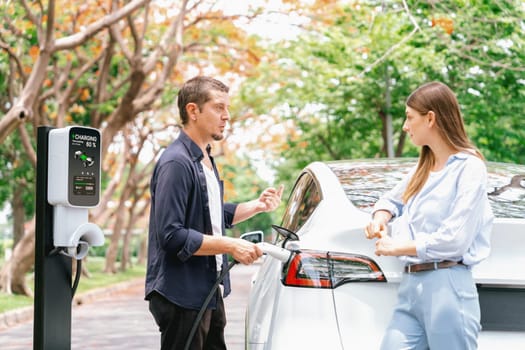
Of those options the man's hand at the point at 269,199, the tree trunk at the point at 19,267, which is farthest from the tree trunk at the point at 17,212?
the man's hand at the point at 269,199

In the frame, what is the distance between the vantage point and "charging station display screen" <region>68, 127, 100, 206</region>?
12.9ft

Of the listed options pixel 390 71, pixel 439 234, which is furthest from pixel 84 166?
pixel 390 71

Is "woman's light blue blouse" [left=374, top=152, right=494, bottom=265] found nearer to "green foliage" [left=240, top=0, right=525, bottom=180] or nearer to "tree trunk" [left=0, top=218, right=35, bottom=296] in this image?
"green foliage" [left=240, top=0, right=525, bottom=180]

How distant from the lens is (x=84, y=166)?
4000mm

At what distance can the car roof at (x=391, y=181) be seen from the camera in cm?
349

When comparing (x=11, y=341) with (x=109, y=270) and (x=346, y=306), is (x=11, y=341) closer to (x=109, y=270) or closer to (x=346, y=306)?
(x=346, y=306)

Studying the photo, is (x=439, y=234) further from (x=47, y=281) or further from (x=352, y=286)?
(x=47, y=281)

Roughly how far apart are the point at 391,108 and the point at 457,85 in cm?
194

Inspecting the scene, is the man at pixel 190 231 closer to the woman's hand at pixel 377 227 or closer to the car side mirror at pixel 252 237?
the car side mirror at pixel 252 237

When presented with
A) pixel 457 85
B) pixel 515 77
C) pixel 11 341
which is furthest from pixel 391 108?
pixel 11 341

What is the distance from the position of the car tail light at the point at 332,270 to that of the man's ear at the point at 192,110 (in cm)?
88

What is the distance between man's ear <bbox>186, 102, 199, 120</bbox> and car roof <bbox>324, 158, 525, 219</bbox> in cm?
72

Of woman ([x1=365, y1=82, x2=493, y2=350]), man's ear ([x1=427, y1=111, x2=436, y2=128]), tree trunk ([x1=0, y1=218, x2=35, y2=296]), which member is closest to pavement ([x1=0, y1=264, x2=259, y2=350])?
tree trunk ([x1=0, y1=218, x2=35, y2=296])

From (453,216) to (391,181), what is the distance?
0.91 meters
